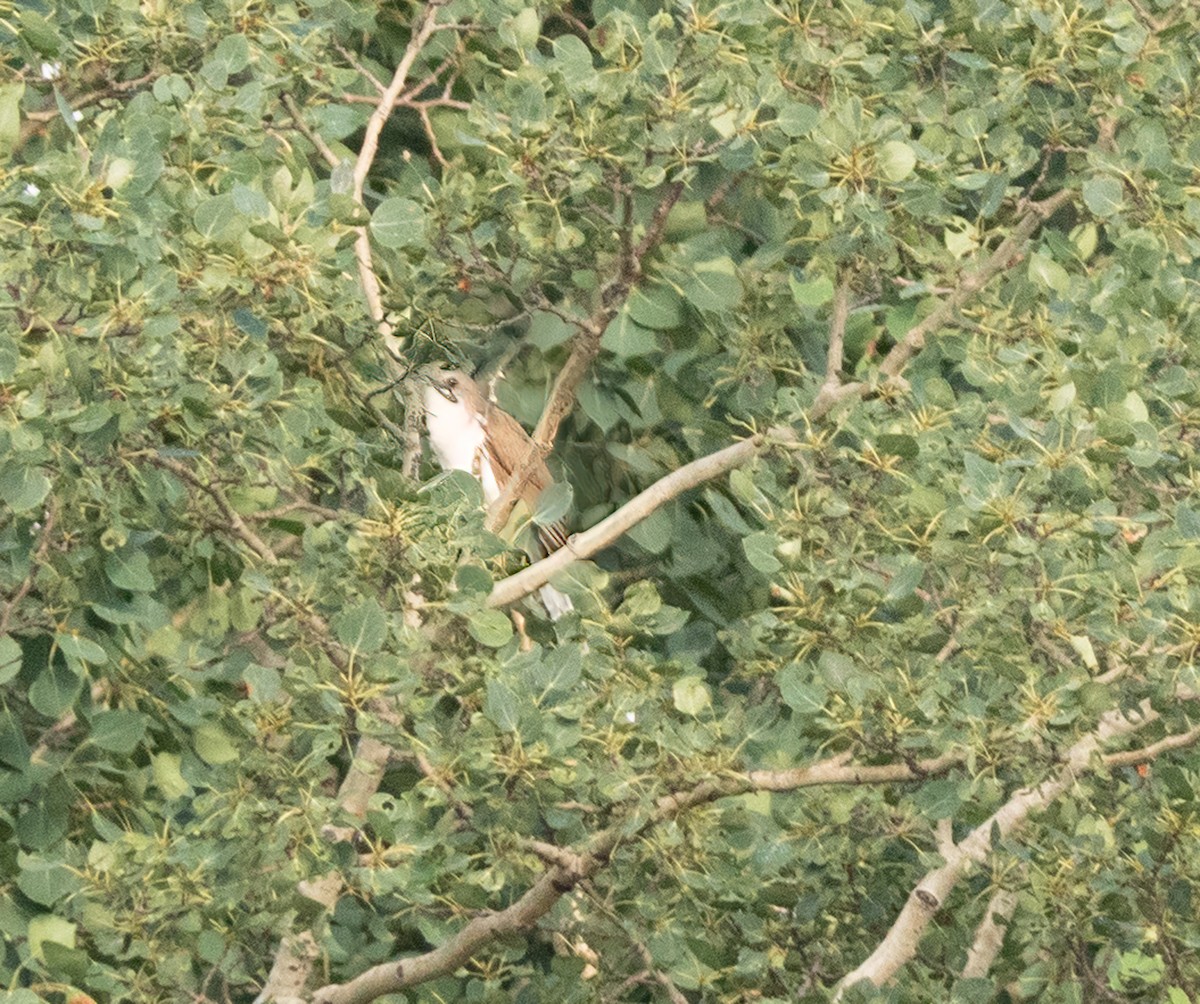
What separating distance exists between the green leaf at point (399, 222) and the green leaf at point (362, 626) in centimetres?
75

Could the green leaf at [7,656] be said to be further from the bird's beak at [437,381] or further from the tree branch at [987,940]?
the tree branch at [987,940]

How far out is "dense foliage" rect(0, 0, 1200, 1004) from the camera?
267 centimetres

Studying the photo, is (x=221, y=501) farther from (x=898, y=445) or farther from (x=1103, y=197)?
(x=1103, y=197)

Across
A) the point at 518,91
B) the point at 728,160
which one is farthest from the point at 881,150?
the point at 518,91

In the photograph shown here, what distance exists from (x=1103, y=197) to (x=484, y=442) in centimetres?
175

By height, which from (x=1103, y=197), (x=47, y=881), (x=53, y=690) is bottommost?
(x=47, y=881)

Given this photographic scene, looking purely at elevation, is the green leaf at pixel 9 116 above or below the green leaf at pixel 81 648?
above

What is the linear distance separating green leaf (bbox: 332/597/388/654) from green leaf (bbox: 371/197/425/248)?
0.75 metres

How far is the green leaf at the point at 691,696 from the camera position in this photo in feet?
9.54

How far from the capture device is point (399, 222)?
320cm

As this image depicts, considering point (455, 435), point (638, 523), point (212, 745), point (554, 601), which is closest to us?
point (212, 745)

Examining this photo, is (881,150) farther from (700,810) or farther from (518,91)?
(700,810)

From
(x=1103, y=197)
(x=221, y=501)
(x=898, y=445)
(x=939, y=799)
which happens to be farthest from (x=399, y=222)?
(x=939, y=799)

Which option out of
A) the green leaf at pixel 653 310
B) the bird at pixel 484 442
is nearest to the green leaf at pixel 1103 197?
the green leaf at pixel 653 310
